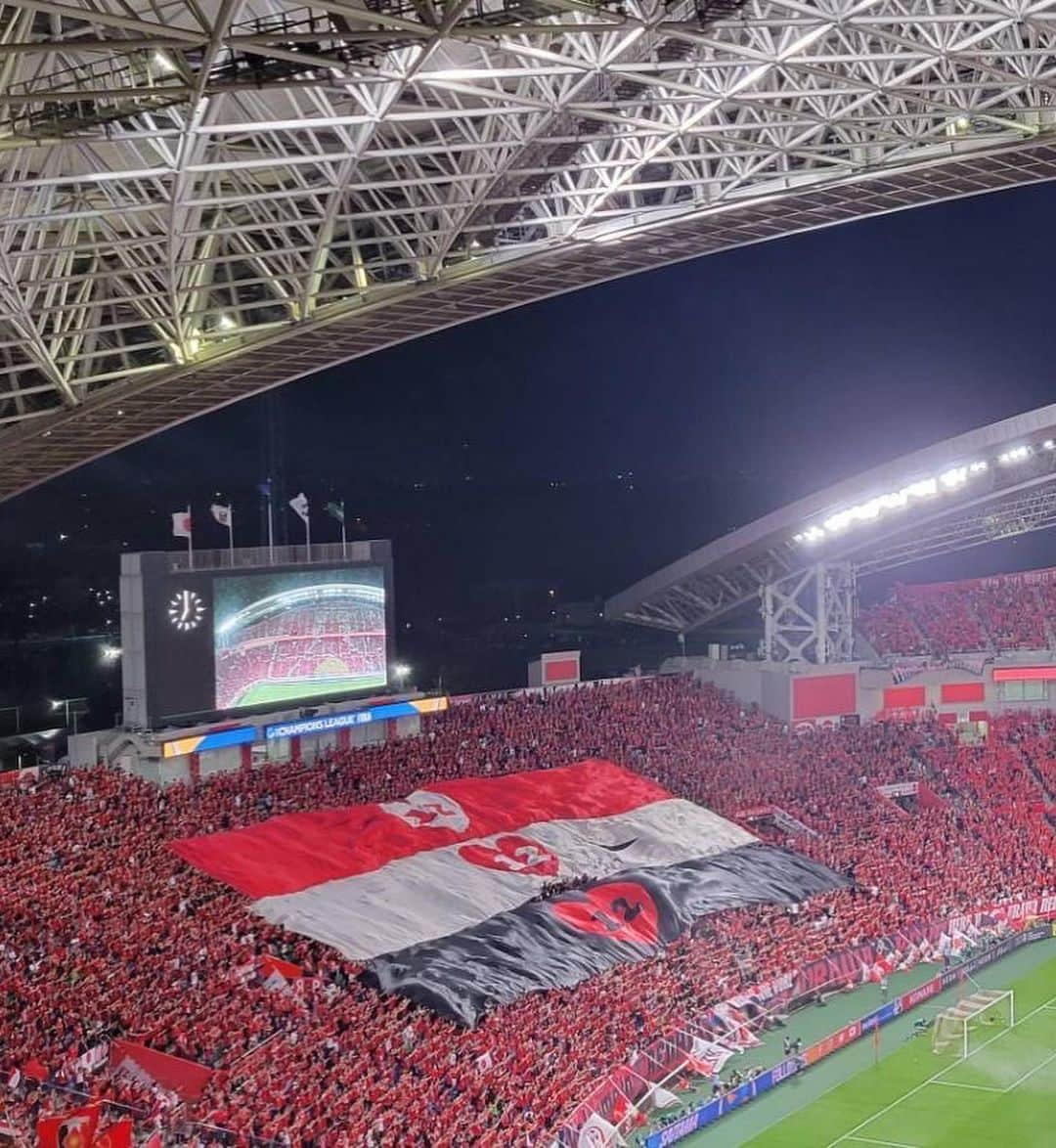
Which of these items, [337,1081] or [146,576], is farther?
[146,576]

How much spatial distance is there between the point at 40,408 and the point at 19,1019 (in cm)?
1245

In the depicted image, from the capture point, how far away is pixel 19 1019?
24031 mm

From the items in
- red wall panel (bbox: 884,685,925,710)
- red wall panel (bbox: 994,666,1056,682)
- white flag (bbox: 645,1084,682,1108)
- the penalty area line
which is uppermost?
red wall panel (bbox: 994,666,1056,682)

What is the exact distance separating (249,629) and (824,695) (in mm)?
21428

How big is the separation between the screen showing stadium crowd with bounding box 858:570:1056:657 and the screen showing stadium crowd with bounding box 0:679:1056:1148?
750cm

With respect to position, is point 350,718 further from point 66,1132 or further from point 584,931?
point 66,1132

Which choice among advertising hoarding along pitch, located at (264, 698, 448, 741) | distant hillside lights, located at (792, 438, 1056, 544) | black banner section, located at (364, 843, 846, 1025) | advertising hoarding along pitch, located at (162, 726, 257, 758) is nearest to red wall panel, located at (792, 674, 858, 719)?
distant hillside lights, located at (792, 438, 1056, 544)

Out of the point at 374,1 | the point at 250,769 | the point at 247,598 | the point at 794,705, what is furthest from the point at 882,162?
the point at 794,705

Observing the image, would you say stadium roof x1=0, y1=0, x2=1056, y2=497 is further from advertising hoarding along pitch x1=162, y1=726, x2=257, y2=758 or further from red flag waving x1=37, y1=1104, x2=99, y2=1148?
red flag waving x1=37, y1=1104, x2=99, y2=1148

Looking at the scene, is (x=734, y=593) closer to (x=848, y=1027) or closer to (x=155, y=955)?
(x=848, y=1027)

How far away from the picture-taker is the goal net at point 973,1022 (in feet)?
101

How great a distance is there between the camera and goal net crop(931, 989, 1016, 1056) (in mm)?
30734

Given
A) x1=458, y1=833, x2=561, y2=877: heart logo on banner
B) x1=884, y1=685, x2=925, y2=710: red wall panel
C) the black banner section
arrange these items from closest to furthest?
the black banner section < x1=458, y1=833, x2=561, y2=877: heart logo on banner < x1=884, y1=685, x2=925, y2=710: red wall panel

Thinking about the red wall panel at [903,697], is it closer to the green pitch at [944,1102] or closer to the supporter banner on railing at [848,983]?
the supporter banner on railing at [848,983]
